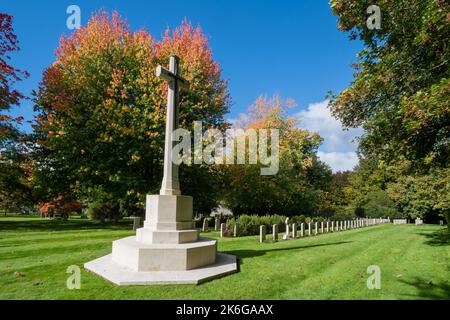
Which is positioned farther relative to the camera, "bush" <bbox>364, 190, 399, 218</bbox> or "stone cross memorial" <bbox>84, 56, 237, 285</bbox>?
"bush" <bbox>364, 190, 399, 218</bbox>

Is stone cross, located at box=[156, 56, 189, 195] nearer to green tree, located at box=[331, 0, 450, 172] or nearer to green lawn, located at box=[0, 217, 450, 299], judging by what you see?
green lawn, located at box=[0, 217, 450, 299]

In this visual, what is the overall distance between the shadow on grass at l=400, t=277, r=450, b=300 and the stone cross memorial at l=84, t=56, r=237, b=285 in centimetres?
418

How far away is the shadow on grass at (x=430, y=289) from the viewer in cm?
556

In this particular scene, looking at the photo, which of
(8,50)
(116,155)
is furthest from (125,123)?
(8,50)

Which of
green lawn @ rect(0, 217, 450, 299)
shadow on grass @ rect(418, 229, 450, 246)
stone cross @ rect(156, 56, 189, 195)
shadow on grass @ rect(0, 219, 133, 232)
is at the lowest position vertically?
shadow on grass @ rect(0, 219, 133, 232)

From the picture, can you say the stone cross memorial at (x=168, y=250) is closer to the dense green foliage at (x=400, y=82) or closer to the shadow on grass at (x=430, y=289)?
the shadow on grass at (x=430, y=289)

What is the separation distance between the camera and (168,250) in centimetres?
700

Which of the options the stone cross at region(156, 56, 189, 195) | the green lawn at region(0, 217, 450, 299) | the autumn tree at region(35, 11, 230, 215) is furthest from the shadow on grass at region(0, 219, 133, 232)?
the stone cross at region(156, 56, 189, 195)

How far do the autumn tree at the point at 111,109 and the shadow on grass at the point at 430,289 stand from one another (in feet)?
49.4

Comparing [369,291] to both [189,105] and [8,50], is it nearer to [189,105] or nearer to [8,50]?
[189,105]

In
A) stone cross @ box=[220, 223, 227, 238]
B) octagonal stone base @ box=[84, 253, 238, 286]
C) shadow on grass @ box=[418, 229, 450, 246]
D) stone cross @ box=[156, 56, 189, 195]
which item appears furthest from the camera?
stone cross @ box=[220, 223, 227, 238]

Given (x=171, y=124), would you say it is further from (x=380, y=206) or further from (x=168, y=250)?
(x=380, y=206)

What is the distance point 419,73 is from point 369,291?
8.55 m

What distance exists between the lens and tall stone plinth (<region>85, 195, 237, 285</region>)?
645cm
